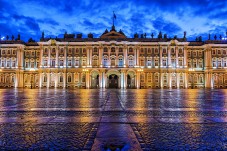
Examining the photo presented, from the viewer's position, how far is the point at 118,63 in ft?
200

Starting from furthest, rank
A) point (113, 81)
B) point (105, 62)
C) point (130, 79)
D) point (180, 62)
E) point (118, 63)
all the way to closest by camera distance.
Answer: point (130, 79) < point (113, 81) < point (180, 62) < point (105, 62) < point (118, 63)

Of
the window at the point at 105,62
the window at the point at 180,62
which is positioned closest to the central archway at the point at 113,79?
the window at the point at 105,62

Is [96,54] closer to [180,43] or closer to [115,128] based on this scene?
[180,43]

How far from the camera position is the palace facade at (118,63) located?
61.2 m

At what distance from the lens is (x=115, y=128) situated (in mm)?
5484

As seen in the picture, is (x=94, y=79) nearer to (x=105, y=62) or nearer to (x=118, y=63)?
(x=105, y=62)

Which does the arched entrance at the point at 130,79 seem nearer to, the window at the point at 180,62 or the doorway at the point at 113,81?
the doorway at the point at 113,81

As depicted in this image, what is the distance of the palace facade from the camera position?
201 ft

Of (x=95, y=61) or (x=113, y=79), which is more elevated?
(x=95, y=61)

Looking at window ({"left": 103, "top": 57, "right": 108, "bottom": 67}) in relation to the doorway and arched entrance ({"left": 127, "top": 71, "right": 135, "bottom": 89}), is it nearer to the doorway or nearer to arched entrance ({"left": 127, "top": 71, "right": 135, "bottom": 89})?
the doorway

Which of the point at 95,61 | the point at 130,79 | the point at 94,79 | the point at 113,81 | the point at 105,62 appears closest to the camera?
the point at 105,62

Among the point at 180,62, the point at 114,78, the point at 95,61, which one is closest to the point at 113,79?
the point at 114,78

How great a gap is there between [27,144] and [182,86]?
6041 centimetres

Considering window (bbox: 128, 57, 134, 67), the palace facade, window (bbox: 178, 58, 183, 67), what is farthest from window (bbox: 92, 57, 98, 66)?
window (bbox: 178, 58, 183, 67)
